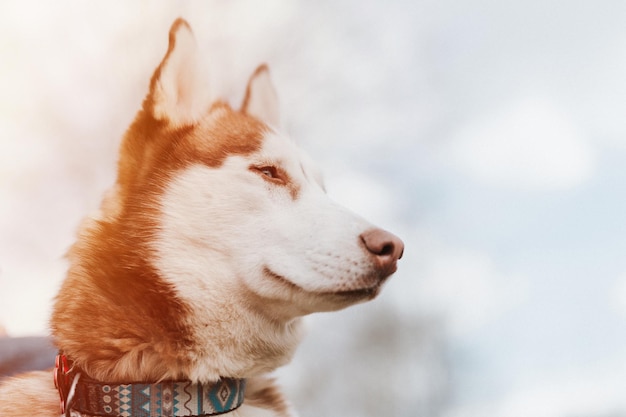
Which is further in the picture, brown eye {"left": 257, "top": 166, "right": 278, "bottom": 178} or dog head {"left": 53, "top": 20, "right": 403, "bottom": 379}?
brown eye {"left": 257, "top": 166, "right": 278, "bottom": 178}

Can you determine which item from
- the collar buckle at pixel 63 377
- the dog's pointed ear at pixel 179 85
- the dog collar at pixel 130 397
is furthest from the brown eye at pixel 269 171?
the collar buckle at pixel 63 377

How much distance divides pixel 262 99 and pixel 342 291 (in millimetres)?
705

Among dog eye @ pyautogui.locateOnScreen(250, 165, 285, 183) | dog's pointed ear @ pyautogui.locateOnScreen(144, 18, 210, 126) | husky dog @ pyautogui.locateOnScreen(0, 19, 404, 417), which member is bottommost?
husky dog @ pyautogui.locateOnScreen(0, 19, 404, 417)

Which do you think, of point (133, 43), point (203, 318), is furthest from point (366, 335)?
point (133, 43)

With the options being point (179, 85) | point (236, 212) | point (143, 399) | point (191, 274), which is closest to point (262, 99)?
point (179, 85)

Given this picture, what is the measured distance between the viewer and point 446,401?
1.78 m

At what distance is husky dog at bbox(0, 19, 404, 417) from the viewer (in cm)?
113

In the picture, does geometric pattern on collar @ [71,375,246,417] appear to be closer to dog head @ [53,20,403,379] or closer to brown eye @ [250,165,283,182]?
dog head @ [53,20,403,379]

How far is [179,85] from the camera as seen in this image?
135 cm

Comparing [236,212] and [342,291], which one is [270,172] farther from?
[342,291]

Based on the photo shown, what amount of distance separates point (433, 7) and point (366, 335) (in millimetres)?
1126

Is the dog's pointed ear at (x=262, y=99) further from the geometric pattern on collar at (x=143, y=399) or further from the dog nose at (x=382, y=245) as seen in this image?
the geometric pattern on collar at (x=143, y=399)

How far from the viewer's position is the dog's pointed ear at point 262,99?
1.58 meters

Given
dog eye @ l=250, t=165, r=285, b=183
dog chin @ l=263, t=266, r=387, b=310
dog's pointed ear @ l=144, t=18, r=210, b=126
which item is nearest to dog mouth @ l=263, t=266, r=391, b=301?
dog chin @ l=263, t=266, r=387, b=310
